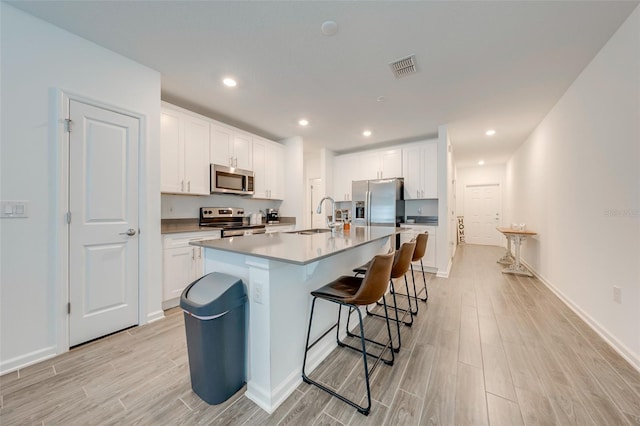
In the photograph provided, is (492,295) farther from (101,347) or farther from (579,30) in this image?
(101,347)

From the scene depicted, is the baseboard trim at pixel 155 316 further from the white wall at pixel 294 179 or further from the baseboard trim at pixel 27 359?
the white wall at pixel 294 179

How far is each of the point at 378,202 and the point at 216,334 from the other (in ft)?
13.0

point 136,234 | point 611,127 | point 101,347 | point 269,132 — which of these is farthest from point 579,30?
point 101,347

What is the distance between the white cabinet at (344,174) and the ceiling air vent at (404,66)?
9.25 feet

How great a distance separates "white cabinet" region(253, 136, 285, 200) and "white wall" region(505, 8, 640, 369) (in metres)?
4.17

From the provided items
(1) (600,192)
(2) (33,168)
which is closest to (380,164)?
(1) (600,192)

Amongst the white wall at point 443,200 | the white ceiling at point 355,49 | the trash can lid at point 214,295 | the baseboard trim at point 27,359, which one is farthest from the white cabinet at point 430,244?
the baseboard trim at point 27,359

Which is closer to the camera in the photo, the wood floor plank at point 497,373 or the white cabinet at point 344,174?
the wood floor plank at point 497,373

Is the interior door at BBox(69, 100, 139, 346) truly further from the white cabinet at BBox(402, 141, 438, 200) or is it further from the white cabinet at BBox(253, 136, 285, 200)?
the white cabinet at BBox(402, 141, 438, 200)

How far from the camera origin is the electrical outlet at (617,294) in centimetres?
189

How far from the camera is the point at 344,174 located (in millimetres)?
5477

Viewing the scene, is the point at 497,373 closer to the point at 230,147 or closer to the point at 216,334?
the point at 216,334

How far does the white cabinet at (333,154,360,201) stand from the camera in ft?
17.5

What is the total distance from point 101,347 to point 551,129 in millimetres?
5820
